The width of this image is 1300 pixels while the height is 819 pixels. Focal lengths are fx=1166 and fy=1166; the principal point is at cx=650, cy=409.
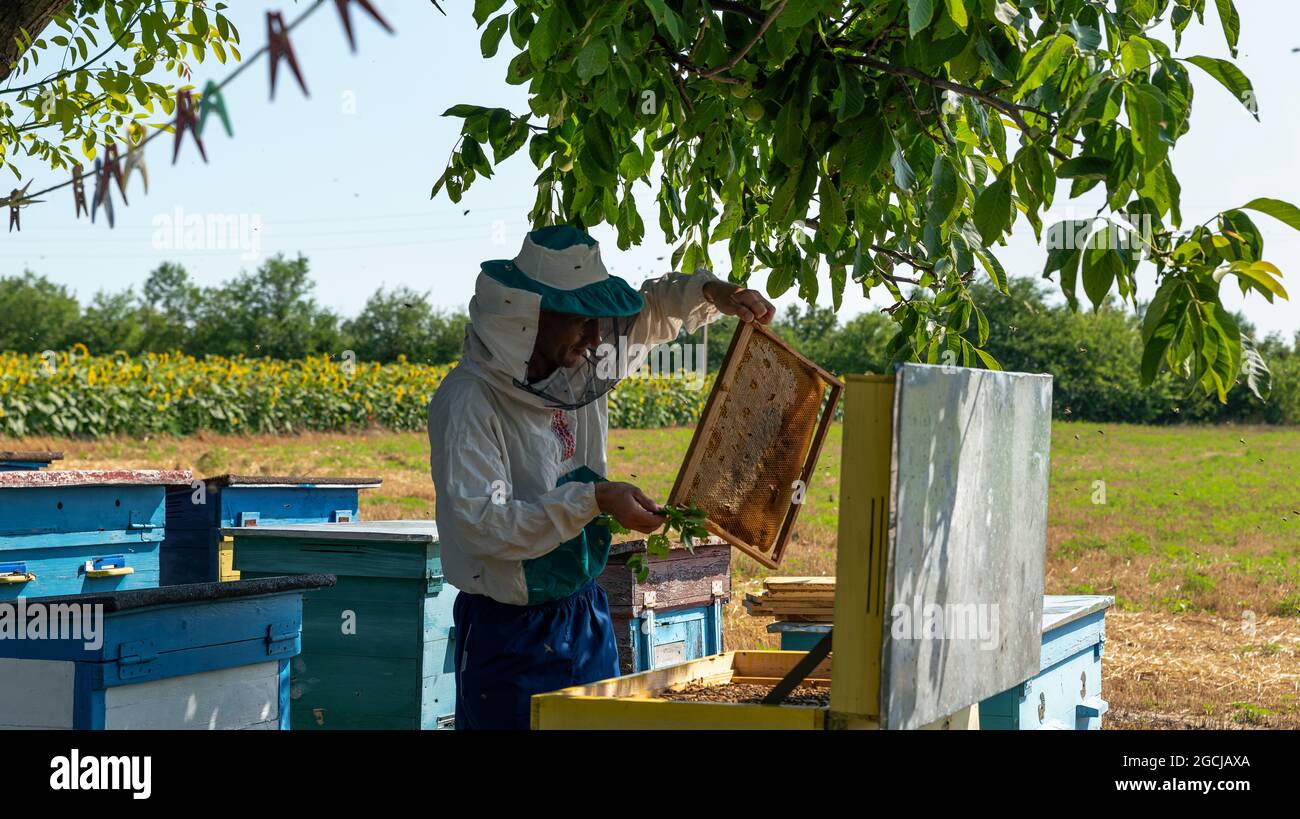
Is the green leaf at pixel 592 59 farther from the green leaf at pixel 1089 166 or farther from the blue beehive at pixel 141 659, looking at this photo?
the blue beehive at pixel 141 659

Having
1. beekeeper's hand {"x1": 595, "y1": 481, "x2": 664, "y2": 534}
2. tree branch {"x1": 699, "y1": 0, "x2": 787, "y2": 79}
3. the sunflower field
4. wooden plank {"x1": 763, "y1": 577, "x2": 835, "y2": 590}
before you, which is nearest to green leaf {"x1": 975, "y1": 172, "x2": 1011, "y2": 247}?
tree branch {"x1": 699, "y1": 0, "x2": 787, "y2": 79}

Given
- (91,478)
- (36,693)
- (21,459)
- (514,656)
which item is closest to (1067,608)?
(514,656)

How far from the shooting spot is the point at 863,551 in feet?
6.30

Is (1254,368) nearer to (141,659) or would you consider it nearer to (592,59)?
(592,59)

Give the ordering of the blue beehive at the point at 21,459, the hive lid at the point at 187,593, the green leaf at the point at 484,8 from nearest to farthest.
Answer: the green leaf at the point at 484,8, the hive lid at the point at 187,593, the blue beehive at the point at 21,459

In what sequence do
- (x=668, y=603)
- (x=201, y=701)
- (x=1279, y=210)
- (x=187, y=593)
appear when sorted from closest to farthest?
(x=1279, y=210) → (x=187, y=593) → (x=201, y=701) → (x=668, y=603)

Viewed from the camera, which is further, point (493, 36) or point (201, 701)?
point (201, 701)

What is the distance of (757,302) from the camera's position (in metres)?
2.98

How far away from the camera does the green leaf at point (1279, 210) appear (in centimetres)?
188

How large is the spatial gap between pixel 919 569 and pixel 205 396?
719 inches

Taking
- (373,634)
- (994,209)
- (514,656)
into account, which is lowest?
(373,634)

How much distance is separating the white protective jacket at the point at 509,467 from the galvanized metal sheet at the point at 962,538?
2.65 ft

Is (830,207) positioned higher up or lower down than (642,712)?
higher up

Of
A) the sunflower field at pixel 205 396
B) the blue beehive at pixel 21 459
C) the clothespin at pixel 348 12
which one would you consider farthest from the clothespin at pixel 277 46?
the sunflower field at pixel 205 396
